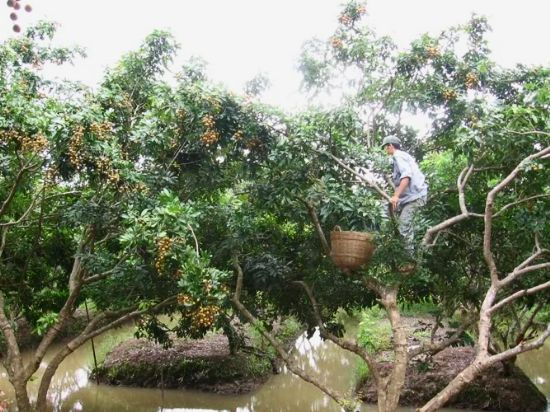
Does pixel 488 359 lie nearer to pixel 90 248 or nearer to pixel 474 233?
pixel 474 233

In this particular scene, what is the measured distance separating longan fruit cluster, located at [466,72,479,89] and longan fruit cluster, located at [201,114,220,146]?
2.51 meters

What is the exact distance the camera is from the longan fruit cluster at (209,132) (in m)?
4.61

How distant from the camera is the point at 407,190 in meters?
4.35

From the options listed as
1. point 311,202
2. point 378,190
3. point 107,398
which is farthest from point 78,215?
point 107,398

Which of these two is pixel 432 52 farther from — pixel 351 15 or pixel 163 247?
pixel 163 247

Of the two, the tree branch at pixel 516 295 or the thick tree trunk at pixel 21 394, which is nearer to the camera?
the tree branch at pixel 516 295

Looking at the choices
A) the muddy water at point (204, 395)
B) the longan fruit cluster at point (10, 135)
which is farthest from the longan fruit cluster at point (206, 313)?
the muddy water at point (204, 395)

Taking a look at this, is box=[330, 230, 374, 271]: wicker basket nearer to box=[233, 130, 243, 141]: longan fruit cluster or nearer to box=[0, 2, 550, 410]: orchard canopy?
box=[0, 2, 550, 410]: orchard canopy

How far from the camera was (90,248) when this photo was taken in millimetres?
5668

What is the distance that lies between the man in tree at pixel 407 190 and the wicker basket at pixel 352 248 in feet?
1.20

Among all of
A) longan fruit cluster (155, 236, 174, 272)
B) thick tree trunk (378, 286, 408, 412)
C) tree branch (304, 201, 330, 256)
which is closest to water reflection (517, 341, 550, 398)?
thick tree trunk (378, 286, 408, 412)

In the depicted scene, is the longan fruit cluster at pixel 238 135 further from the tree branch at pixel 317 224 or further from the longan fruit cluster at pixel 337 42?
the longan fruit cluster at pixel 337 42

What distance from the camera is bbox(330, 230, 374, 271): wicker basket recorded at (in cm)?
392

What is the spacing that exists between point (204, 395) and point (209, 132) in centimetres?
506
